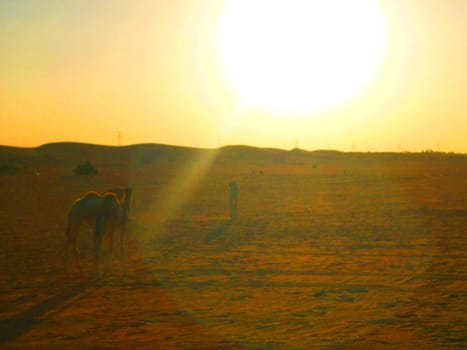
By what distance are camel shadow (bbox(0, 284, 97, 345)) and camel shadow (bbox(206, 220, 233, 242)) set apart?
23.1 feet

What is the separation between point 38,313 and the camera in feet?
31.6

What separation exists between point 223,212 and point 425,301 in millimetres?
17356

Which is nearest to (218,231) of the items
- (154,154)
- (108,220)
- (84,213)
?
(84,213)

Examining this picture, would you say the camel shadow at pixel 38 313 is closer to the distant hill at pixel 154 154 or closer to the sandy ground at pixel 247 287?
the sandy ground at pixel 247 287

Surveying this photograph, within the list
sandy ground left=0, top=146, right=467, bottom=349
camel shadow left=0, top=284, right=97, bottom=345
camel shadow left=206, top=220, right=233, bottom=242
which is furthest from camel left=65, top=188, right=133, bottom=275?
camel shadow left=206, top=220, right=233, bottom=242

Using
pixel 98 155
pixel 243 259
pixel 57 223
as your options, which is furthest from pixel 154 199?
pixel 98 155

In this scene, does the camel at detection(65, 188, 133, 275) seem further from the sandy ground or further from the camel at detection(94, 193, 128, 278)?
the sandy ground

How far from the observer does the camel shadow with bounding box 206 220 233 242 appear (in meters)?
18.5

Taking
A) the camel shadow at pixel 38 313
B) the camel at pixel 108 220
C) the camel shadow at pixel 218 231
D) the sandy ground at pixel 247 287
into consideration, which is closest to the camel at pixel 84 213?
the camel at pixel 108 220

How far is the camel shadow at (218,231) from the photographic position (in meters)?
18.5

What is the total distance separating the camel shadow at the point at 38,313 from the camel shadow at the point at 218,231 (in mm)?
7028

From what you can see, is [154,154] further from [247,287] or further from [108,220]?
[247,287]

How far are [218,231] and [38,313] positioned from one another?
10645 millimetres

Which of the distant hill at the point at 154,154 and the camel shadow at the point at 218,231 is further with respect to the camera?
the distant hill at the point at 154,154
